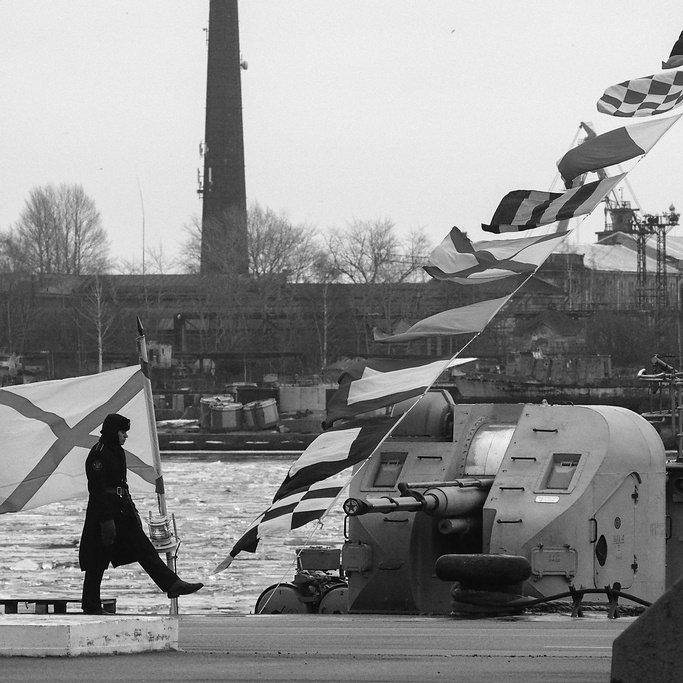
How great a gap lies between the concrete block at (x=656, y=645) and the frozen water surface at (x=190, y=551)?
713 cm

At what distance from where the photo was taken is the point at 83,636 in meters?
7.93

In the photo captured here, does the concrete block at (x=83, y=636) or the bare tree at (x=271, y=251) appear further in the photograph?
the bare tree at (x=271, y=251)

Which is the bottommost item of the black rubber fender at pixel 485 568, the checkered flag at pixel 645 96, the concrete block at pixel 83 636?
the black rubber fender at pixel 485 568

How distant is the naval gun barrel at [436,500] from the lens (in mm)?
11902

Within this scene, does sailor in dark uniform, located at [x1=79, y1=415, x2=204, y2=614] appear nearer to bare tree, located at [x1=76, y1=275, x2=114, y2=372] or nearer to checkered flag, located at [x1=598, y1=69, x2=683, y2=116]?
checkered flag, located at [x1=598, y1=69, x2=683, y2=116]

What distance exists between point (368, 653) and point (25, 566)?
20.8 meters

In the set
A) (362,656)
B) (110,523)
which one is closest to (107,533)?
(110,523)

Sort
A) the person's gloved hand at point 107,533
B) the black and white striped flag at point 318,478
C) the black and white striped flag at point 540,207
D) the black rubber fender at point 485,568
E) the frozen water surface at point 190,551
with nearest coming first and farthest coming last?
1. the person's gloved hand at point 107,533
2. the black rubber fender at point 485,568
3. the black and white striped flag at point 318,478
4. the black and white striped flag at point 540,207
5. the frozen water surface at point 190,551

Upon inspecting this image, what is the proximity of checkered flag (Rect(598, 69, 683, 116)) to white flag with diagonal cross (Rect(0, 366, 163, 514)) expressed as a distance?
4.48m

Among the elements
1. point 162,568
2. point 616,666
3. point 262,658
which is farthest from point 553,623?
point 616,666

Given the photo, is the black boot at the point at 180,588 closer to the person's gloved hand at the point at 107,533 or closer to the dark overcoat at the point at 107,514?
the dark overcoat at the point at 107,514

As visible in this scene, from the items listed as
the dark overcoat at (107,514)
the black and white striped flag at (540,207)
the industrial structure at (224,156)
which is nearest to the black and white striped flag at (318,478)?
the black and white striped flag at (540,207)

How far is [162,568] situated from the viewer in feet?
33.1

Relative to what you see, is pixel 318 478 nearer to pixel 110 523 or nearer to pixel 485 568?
pixel 485 568
